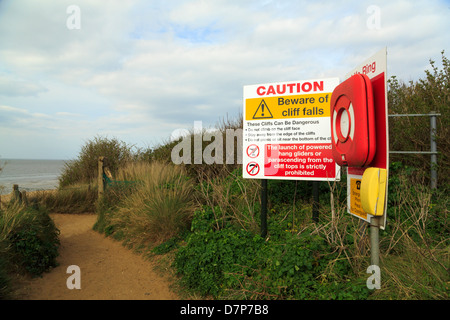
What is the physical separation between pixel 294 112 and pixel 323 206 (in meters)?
1.78

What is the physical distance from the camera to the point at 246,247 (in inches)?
184

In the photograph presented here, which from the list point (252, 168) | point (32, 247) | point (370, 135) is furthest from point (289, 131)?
point (32, 247)

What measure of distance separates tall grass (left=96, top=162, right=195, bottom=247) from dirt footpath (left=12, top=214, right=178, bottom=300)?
1.31 ft

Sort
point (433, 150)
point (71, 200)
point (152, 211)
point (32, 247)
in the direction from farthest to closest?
1. point (71, 200)
2. point (152, 211)
3. point (433, 150)
4. point (32, 247)

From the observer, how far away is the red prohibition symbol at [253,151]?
17.4 feet

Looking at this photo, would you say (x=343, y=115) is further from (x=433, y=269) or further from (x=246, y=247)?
(x=246, y=247)

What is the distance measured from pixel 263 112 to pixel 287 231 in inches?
80.5

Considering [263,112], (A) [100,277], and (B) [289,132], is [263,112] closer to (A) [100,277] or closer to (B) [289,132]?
(B) [289,132]

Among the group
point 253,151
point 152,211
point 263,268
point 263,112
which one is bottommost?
point 263,268

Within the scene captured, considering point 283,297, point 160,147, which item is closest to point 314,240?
point 283,297

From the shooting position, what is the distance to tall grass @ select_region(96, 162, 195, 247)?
623 centimetres

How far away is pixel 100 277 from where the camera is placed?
516 cm

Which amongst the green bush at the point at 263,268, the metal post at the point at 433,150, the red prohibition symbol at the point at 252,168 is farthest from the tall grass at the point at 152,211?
the metal post at the point at 433,150

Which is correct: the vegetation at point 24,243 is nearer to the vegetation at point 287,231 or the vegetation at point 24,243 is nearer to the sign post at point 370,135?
the vegetation at point 287,231
